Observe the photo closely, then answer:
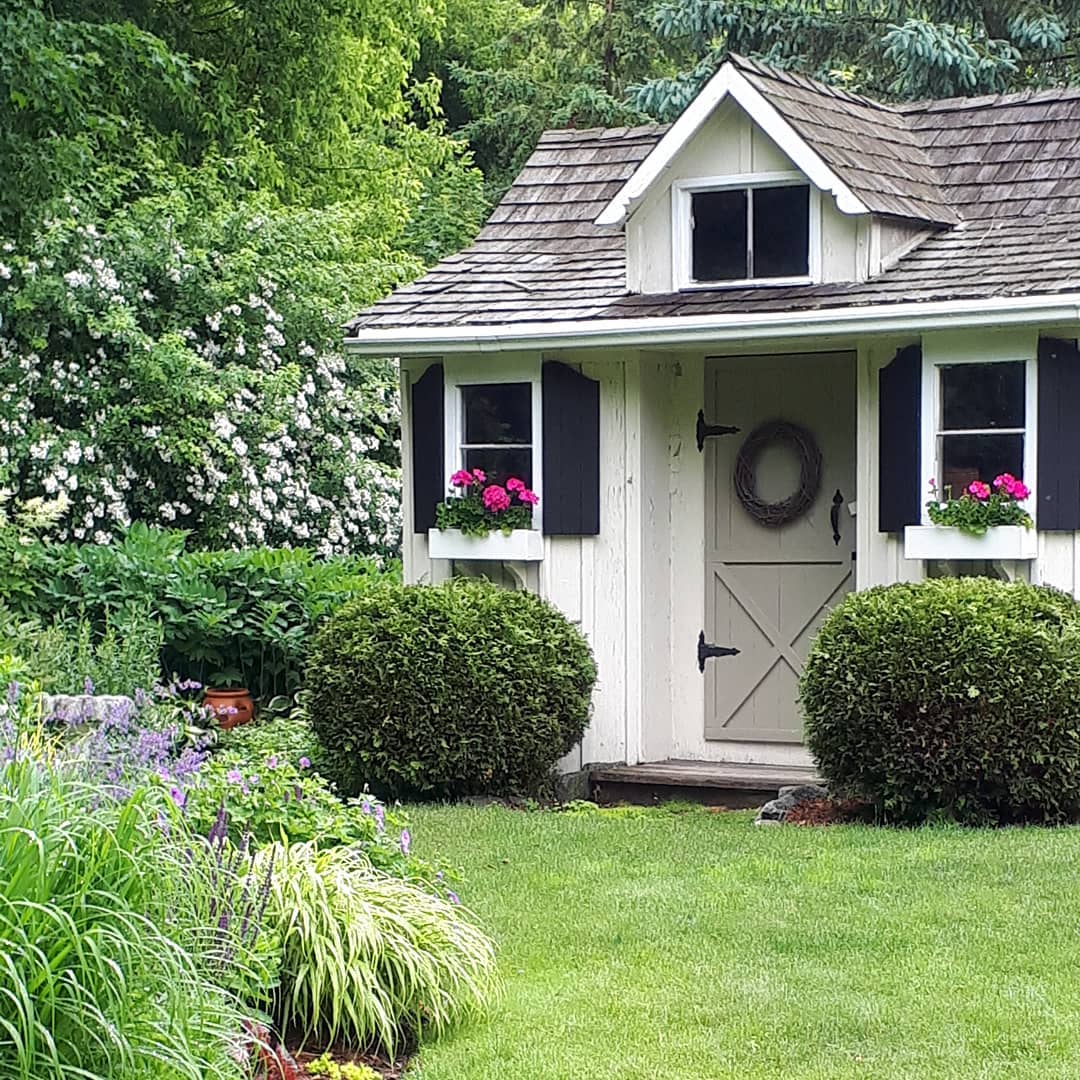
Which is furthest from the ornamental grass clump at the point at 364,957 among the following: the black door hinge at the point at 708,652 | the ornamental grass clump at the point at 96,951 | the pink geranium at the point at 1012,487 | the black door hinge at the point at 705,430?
the black door hinge at the point at 705,430

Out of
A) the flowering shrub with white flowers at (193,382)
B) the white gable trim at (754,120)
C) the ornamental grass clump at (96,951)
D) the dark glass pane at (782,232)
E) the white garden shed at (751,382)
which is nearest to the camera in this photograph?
the ornamental grass clump at (96,951)

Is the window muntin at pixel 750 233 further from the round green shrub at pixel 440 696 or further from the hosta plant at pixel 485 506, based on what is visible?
the round green shrub at pixel 440 696

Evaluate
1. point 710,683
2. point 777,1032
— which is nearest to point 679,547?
point 710,683

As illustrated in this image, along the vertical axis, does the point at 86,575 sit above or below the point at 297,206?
below

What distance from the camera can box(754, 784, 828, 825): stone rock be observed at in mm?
9094

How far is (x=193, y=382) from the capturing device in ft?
47.6

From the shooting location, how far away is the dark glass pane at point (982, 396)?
366 inches

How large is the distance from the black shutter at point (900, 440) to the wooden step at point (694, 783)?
1.58m

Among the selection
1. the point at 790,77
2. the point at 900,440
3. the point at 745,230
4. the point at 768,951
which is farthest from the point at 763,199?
the point at 768,951

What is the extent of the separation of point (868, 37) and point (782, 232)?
9.76 meters

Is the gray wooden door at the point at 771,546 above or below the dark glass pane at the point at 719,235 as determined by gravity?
below

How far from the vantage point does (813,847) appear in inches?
315

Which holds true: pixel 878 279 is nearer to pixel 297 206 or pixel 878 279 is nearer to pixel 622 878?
pixel 622 878

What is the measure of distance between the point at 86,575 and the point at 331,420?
4.57 metres
